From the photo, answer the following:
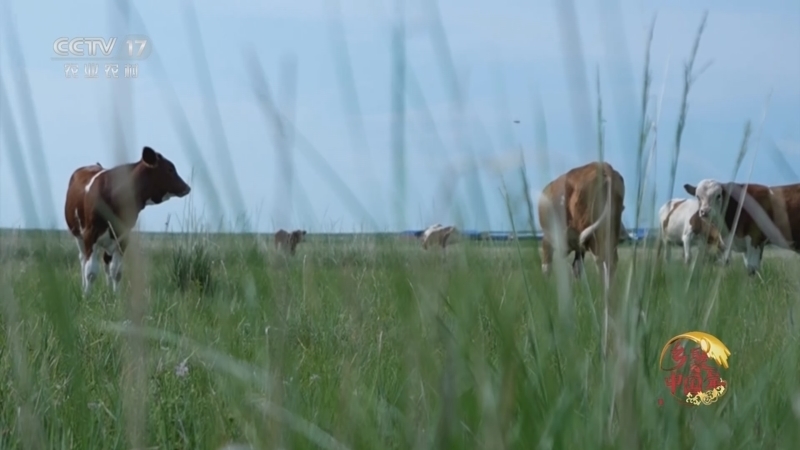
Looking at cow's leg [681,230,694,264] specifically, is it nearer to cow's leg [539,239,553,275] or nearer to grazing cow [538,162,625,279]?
cow's leg [539,239,553,275]

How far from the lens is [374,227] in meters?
0.96

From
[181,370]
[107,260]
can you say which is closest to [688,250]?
[181,370]

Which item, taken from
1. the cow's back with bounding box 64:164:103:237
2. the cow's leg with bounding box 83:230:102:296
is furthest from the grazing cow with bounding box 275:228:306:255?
the cow's back with bounding box 64:164:103:237

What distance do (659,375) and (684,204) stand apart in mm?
11443

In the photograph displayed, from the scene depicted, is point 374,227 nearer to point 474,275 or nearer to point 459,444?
point 474,275

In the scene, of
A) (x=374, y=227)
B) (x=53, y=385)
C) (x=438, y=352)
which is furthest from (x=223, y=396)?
(x=374, y=227)

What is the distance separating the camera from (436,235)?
1070 mm

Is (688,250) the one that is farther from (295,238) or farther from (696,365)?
(295,238)

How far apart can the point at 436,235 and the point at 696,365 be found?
381 millimetres

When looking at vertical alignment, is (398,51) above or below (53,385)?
above

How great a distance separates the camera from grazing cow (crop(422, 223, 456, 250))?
38.4 inches

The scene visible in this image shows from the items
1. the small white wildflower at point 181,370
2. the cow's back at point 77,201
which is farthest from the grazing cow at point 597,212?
the cow's back at point 77,201

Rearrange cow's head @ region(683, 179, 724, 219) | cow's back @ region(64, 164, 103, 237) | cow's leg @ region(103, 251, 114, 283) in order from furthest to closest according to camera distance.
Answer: cow's back @ region(64, 164, 103, 237) → cow's leg @ region(103, 251, 114, 283) → cow's head @ region(683, 179, 724, 219)

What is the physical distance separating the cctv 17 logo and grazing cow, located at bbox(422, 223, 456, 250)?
1.03 feet
